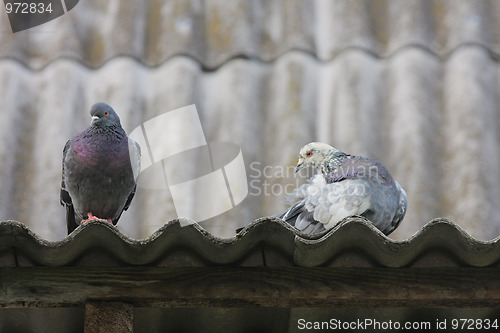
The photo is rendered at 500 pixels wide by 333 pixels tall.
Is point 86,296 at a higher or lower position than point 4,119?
lower

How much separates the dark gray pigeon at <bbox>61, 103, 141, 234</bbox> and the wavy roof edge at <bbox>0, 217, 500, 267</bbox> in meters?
1.49

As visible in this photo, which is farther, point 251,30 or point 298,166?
point 251,30

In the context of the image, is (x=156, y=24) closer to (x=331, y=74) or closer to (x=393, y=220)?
(x=331, y=74)

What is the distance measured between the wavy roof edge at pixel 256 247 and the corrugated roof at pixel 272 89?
4.87 ft

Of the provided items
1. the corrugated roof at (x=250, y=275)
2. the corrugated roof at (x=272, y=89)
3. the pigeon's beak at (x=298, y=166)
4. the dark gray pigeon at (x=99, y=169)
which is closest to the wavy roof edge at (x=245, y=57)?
the corrugated roof at (x=272, y=89)

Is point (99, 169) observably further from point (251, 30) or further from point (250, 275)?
point (250, 275)

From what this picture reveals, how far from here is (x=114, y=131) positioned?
511 centimetres

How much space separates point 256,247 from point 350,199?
1.00m

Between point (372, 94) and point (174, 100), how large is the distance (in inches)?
45.8

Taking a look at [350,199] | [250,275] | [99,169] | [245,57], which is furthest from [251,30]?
[250,275]

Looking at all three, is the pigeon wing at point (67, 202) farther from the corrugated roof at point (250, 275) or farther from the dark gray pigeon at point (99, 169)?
the corrugated roof at point (250, 275)

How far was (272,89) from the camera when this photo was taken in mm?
5738

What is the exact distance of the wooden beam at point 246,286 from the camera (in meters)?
3.53

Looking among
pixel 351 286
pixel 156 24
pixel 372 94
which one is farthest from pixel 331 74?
pixel 351 286
